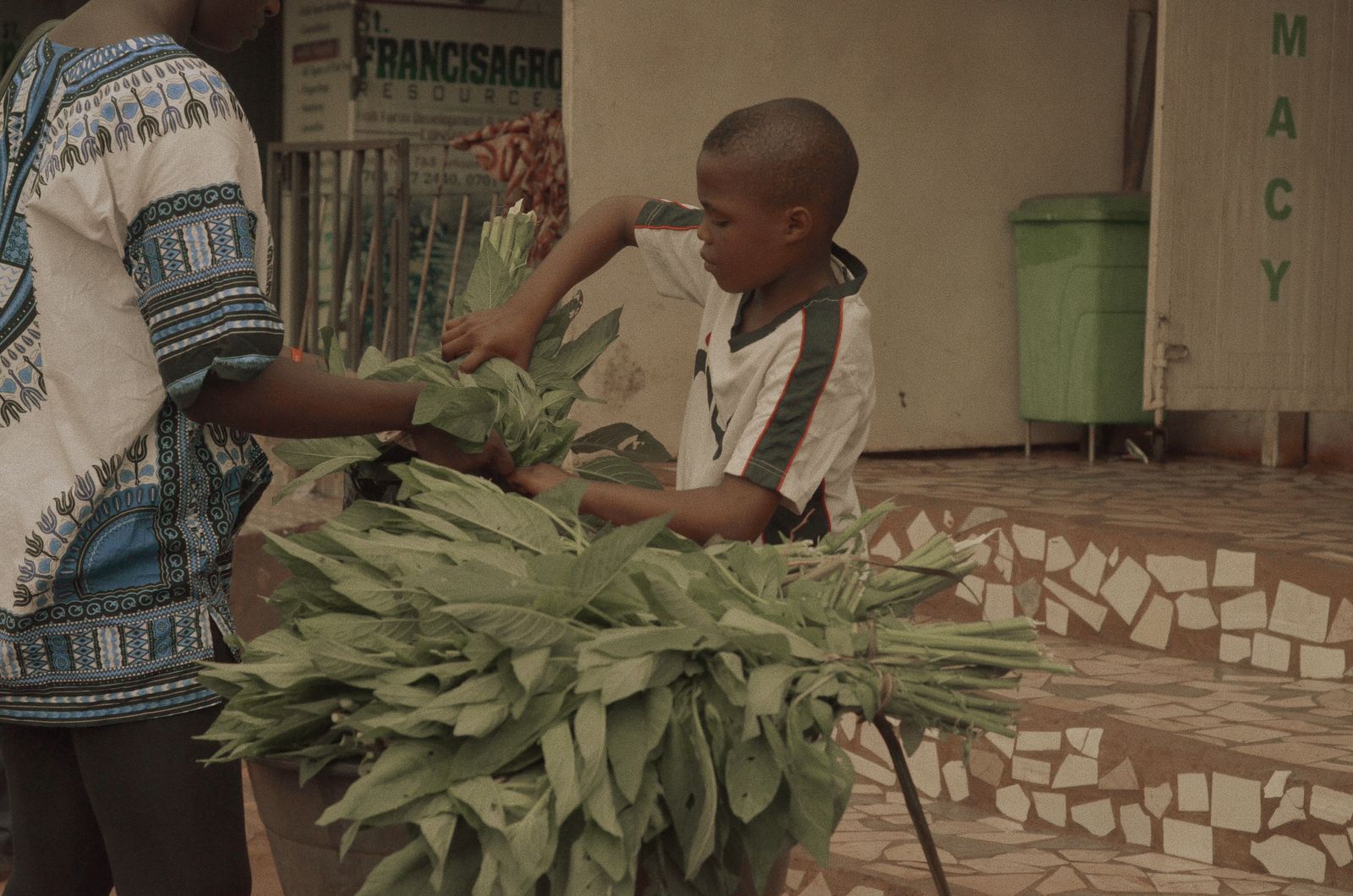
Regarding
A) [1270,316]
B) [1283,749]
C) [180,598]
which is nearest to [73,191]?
[180,598]

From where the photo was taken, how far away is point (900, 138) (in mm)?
5945

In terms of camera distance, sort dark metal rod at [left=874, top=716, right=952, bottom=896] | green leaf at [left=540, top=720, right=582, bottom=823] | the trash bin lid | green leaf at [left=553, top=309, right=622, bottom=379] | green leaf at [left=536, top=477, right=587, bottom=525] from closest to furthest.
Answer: green leaf at [left=540, top=720, right=582, bottom=823] → dark metal rod at [left=874, top=716, right=952, bottom=896] → green leaf at [left=536, top=477, right=587, bottom=525] → green leaf at [left=553, top=309, right=622, bottom=379] → the trash bin lid

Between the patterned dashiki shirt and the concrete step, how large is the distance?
1.81 meters

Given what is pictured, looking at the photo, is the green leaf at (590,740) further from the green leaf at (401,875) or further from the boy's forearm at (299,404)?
the boy's forearm at (299,404)

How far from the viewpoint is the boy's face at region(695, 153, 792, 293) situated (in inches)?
82.8

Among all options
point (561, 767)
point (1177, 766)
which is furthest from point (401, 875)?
point (1177, 766)

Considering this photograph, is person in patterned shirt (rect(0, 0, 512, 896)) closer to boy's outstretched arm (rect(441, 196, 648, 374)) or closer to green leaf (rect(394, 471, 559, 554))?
green leaf (rect(394, 471, 559, 554))

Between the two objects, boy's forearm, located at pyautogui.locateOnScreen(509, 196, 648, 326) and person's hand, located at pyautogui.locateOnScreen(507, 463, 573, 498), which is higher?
boy's forearm, located at pyautogui.locateOnScreen(509, 196, 648, 326)

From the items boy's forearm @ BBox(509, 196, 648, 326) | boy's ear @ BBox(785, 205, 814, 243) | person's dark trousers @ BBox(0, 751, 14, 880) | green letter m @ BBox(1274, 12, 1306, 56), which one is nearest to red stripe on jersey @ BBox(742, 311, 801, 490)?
boy's ear @ BBox(785, 205, 814, 243)

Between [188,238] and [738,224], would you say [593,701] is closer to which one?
[188,238]

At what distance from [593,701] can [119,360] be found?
67cm

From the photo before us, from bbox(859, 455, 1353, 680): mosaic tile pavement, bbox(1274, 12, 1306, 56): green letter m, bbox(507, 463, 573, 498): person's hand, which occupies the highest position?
bbox(1274, 12, 1306, 56): green letter m

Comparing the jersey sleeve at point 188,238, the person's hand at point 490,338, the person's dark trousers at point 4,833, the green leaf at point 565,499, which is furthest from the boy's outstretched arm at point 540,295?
the person's dark trousers at point 4,833

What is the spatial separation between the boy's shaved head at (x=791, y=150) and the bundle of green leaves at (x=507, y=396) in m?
0.29
